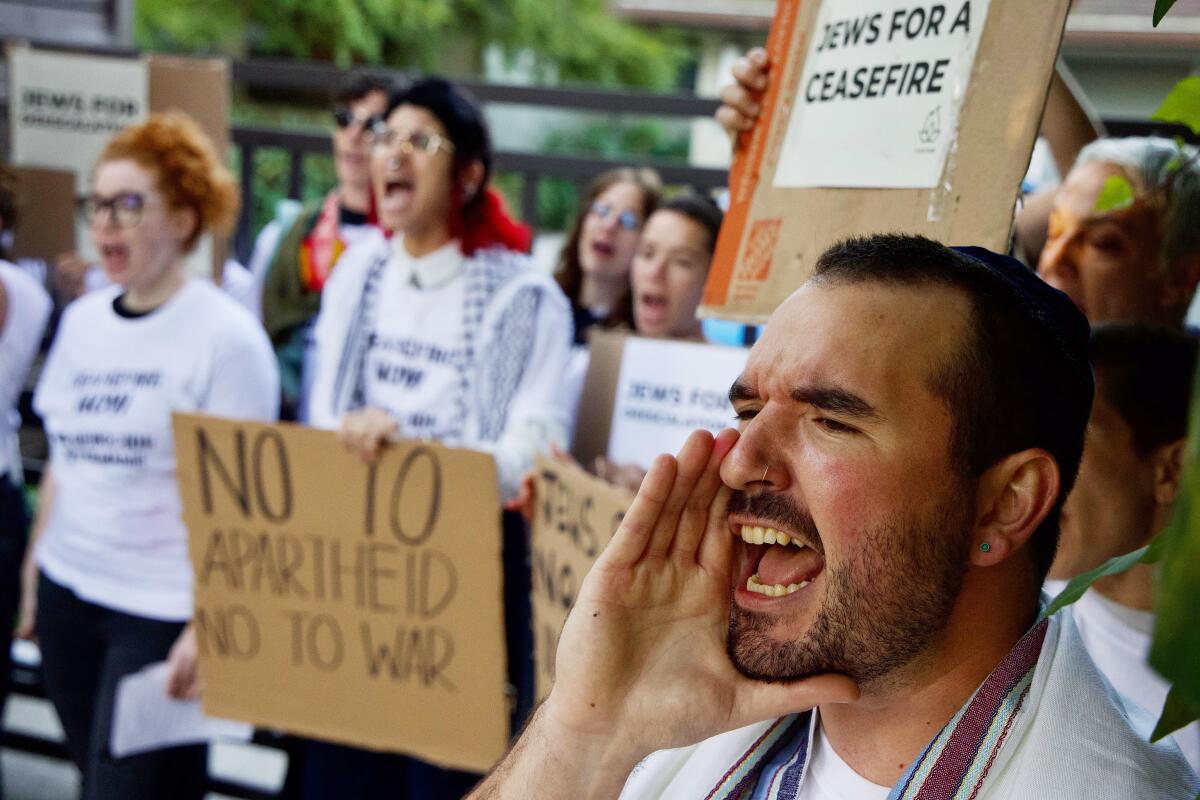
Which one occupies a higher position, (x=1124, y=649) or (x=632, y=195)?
(x=632, y=195)

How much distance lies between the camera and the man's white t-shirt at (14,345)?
377 centimetres

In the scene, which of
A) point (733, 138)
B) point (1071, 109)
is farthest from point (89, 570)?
point (1071, 109)

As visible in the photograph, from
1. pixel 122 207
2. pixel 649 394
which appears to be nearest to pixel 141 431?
pixel 122 207

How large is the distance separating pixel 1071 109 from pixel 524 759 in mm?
2198

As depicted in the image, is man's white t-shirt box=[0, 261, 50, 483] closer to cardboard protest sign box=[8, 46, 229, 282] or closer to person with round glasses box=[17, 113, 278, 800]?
person with round glasses box=[17, 113, 278, 800]

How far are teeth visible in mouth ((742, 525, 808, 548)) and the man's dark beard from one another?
0.08 feet

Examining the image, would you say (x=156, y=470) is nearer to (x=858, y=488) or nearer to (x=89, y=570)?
(x=89, y=570)

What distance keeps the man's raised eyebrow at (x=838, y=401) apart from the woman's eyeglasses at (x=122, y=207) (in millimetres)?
2548

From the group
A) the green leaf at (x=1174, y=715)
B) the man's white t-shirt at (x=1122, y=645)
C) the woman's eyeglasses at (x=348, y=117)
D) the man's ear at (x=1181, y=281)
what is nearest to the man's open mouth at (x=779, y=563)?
the green leaf at (x=1174, y=715)

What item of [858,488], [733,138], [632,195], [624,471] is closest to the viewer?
[858,488]

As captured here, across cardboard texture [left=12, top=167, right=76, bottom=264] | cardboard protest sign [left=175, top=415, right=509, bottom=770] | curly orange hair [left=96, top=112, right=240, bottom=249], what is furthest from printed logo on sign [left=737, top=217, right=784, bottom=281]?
cardboard texture [left=12, top=167, right=76, bottom=264]

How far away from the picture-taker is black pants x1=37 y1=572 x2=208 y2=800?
319 centimetres

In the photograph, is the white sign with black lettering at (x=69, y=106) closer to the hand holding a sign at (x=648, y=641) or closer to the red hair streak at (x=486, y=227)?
the red hair streak at (x=486, y=227)

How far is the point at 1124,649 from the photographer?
2031 mm
